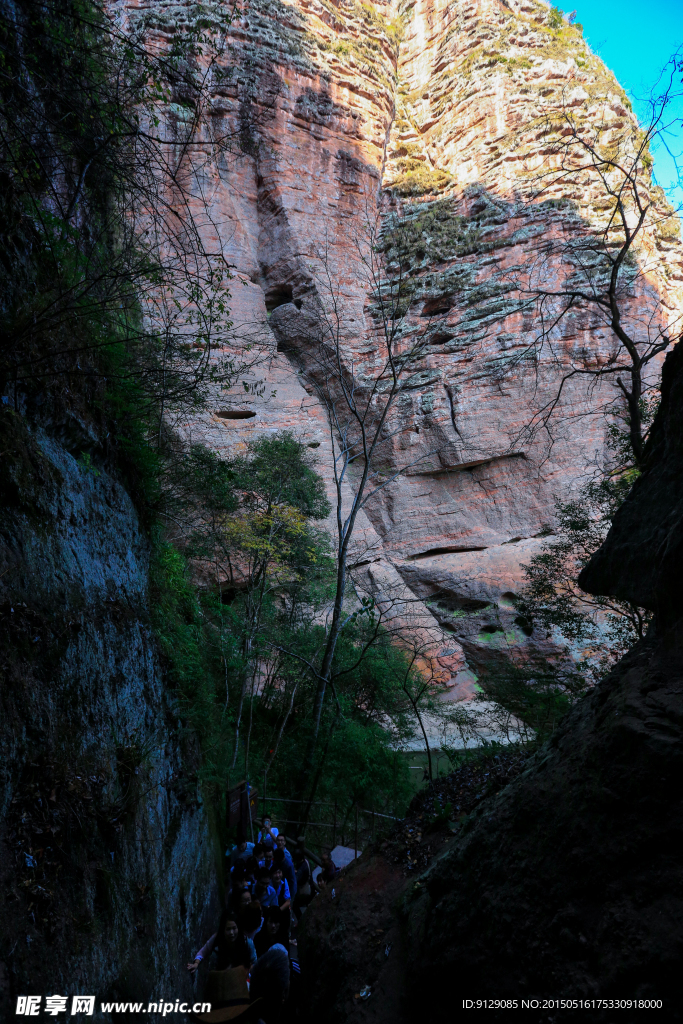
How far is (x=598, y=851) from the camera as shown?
2.59 metres

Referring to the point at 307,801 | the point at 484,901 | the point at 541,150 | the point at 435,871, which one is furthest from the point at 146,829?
the point at 541,150

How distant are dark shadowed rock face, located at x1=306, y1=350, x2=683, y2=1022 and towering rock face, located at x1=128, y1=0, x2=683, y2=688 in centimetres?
1306

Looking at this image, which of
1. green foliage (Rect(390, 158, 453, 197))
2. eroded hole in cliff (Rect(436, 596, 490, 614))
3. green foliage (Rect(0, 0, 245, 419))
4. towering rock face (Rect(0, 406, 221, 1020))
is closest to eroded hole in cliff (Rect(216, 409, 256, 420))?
eroded hole in cliff (Rect(436, 596, 490, 614))

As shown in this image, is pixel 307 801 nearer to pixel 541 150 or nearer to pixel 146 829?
pixel 146 829

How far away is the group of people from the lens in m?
4.09

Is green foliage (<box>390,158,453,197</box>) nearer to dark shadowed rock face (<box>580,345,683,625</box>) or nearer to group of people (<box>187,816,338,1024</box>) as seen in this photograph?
dark shadowed rock face (<box>580,345,683,625</box>)

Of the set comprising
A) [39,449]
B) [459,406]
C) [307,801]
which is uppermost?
[459,406]

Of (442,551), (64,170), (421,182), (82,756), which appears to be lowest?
(442,551)

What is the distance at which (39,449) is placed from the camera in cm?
404

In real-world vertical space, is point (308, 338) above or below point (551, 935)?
above

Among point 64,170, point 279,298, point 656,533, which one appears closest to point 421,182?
point 279,298

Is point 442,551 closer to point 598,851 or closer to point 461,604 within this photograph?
point 461,604

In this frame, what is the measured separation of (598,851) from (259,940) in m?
3.72

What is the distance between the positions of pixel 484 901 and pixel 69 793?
242 centimetres
